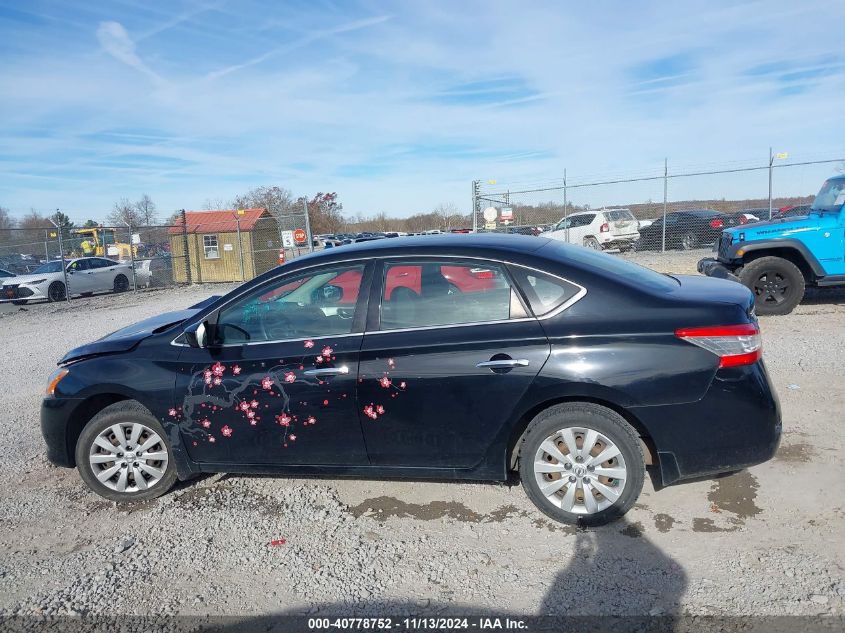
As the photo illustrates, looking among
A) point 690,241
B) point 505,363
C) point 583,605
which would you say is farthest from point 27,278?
point 583,605

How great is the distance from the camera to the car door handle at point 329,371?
3742 mm

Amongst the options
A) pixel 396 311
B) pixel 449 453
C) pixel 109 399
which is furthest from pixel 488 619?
pixel 109 399

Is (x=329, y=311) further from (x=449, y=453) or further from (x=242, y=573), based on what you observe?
(x=242, y=573)

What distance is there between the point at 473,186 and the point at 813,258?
9.90 meters

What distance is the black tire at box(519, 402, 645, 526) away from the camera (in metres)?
3.47

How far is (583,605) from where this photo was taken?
9.65 ft

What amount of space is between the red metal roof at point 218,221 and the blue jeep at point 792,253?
16887 mm

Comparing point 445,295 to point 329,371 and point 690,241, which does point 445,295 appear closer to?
point 329,371

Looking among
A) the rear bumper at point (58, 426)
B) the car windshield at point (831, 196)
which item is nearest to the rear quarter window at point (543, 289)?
the rear bumper at point (58, 426)

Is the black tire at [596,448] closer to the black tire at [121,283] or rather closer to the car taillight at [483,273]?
the car taillight at [483,273]

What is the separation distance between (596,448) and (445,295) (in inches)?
47.6

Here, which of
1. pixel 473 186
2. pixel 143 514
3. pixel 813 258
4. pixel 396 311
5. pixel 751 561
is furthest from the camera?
pixel 473 186

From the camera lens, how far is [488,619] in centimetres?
288

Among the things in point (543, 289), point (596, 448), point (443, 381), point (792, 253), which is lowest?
point (596, 448)
